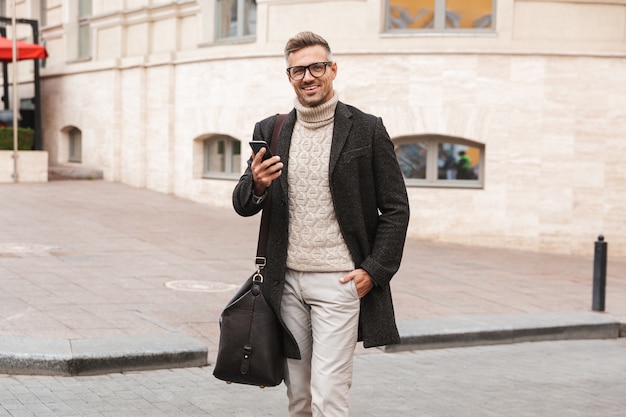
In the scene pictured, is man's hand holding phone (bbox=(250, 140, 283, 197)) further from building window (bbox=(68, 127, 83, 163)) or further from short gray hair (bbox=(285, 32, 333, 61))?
building window (bbox=(68, 127, 83, 163))

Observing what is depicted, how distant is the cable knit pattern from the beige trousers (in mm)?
68

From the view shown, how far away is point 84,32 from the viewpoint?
2347 cm

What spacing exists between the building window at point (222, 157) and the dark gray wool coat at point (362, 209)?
525 inches

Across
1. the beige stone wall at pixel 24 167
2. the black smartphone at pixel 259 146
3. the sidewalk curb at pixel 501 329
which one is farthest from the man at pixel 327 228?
the beige stone wall at pixel 24 167

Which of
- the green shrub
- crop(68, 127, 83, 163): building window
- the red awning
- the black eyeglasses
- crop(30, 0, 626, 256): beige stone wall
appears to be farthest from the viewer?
crop(68, 127, 83, 163): building window

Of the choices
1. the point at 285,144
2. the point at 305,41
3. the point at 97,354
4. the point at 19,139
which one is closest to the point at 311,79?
the point at 305,41

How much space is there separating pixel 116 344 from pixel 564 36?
10252 mm

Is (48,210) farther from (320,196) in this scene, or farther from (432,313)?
(320,196)

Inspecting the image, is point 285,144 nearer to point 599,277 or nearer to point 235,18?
point 599,277

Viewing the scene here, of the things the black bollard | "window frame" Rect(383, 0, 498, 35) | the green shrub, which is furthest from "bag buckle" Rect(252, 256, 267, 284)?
the green shrub

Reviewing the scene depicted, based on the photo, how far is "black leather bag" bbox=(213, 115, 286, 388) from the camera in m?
4.49

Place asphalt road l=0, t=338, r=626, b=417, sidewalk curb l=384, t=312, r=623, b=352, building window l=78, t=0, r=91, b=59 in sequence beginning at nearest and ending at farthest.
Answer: asphalt road l=0, t=338, r=626, b=417
sidewalk curb l=384, t=312, r=623, b=352
building window l=78, t=0, r=91, b=59

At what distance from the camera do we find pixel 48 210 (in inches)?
638

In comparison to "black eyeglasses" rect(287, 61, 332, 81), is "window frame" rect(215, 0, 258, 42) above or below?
above
